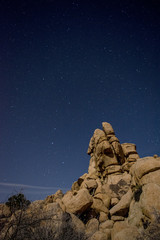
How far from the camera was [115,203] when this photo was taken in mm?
19359

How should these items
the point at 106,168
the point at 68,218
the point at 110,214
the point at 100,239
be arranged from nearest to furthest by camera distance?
the point at 100,239 → the point at 68,218 → the point at 110,214 → the point at 106,168

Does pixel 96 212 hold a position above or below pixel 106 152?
below

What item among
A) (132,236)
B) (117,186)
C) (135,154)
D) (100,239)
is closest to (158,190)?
(132,236)

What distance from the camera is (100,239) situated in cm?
1141

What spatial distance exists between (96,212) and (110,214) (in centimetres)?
170

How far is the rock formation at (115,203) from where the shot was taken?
11.3 meters

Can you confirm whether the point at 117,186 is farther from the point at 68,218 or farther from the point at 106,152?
the point at 68,218

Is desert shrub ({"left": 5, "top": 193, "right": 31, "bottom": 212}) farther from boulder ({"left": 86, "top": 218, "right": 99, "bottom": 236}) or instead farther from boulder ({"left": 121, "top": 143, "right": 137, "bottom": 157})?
boulder ({"left": 121, "top": 143, "right": 137, "bottom": 157})

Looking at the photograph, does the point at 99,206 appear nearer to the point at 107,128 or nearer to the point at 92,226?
the point at 92,226

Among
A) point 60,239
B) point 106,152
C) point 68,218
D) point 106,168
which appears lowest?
point 60,239

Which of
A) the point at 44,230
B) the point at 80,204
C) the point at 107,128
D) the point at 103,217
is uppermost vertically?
the point at 107,128

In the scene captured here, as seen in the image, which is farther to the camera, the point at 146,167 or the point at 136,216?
the point at 146,167

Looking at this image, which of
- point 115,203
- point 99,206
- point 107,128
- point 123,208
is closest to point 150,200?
point 123,208

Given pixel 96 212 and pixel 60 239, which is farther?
pixel 96 212
